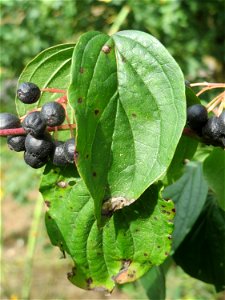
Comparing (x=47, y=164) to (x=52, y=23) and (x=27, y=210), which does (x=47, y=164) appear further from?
(x=27, y=210)

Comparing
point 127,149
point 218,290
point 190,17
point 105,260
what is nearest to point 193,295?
point 190,17

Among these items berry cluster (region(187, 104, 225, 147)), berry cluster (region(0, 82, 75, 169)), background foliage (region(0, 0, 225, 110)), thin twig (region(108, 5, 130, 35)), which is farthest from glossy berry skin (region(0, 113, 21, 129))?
background foliage (region(0, 0, 225, 110))

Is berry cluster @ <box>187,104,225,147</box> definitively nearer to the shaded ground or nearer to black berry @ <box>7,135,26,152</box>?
black berry @ <box>7,135,26,152</box>

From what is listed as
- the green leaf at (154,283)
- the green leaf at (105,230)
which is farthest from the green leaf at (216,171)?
the green leaf at (154,283)

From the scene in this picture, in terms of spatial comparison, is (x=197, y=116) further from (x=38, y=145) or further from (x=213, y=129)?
(x=38, y=145)

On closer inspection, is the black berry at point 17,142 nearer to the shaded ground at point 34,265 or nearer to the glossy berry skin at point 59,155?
the glossy berry skin at point 59,155

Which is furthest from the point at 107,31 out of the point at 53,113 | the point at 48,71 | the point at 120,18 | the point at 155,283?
the point at 53,113
